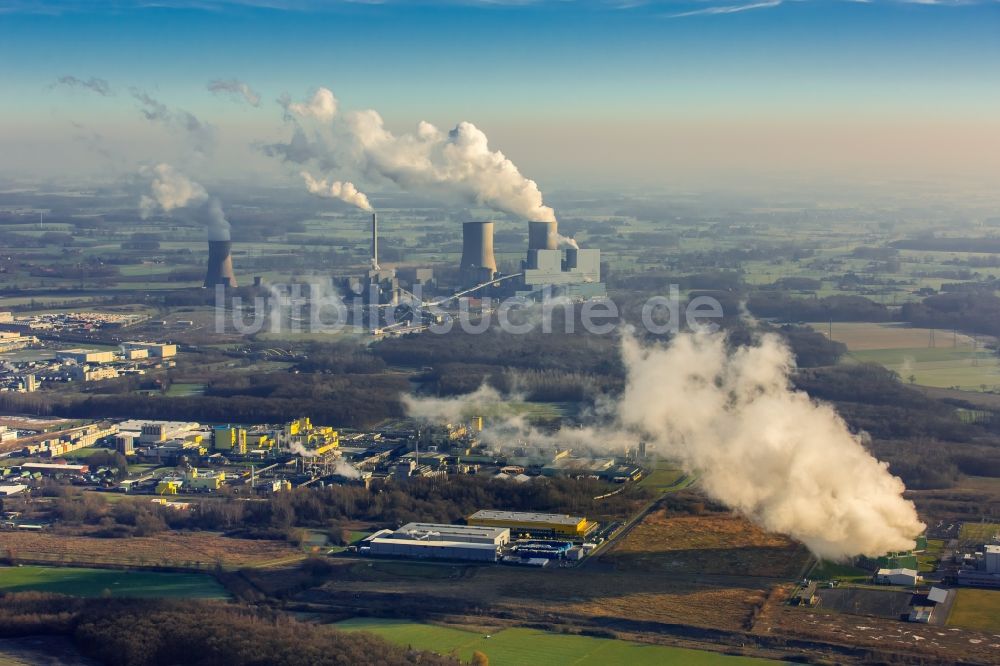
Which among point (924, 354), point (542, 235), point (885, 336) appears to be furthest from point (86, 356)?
point (885, 336)

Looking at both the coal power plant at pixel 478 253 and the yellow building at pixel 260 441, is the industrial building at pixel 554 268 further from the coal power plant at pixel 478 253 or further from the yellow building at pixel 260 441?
the yellow building at pixel 260 441

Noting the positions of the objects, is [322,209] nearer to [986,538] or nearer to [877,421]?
[877,421]

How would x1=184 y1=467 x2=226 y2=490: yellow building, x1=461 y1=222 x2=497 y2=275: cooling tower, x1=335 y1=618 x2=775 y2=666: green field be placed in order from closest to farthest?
1. x1=335 y1=618 x2=775 y2=666: green field
2. x1=184 y1=467 x2=226 y2=490: yellow building
3. x1=461 y1=222 x2=497 y2=275: cooling tower

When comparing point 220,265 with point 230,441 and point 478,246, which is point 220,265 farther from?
point 230,441

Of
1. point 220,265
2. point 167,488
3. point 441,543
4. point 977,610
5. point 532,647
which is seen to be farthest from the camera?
point 220,265

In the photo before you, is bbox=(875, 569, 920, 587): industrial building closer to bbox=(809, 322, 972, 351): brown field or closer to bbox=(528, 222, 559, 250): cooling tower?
bbox=(809, 322, 972, 351): brown field

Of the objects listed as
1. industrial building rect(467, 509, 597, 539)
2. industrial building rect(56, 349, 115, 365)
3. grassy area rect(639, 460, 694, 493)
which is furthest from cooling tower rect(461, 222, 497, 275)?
industrial building rect(467, 509, 597, 539)

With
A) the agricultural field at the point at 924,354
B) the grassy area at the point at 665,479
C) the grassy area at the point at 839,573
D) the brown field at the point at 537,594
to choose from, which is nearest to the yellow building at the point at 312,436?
the grassy area at the point at 665,479

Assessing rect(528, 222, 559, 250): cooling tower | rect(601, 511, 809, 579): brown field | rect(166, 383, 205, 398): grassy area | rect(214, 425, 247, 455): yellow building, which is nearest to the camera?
rect(601, 511, 809, 579): brown field
